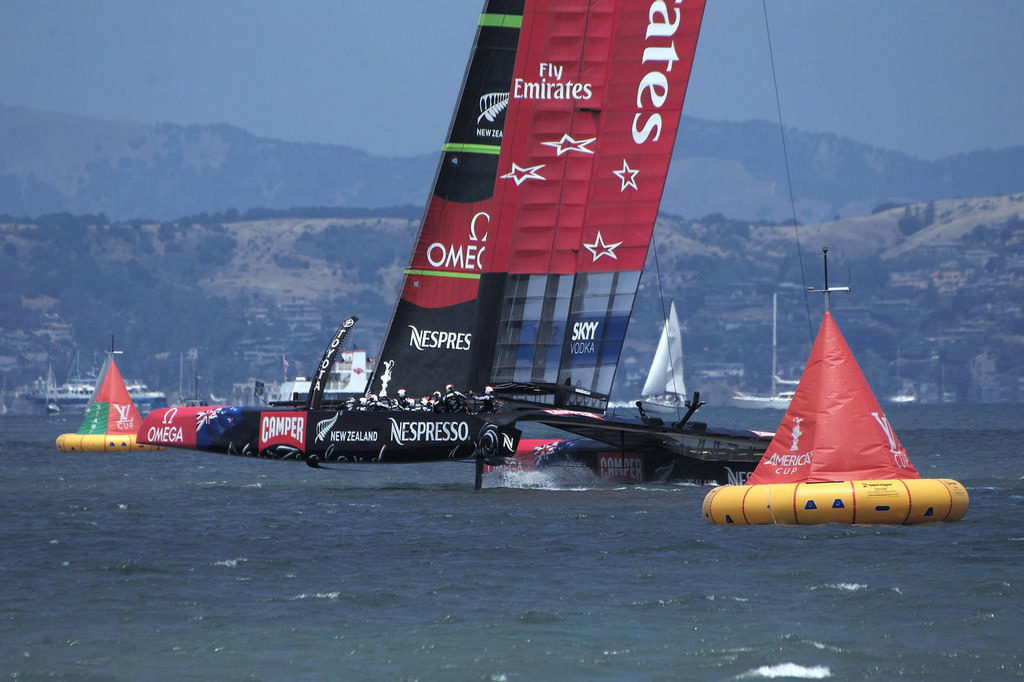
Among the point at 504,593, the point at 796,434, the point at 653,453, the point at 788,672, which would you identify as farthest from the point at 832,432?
the point at 653,453

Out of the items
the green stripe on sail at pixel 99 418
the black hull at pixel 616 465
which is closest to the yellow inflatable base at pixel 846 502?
the black hull at pixel 616 465

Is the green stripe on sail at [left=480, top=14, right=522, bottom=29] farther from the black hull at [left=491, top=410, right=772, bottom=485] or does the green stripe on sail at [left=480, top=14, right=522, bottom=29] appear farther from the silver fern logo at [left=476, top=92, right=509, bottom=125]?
the black hull at [left=491, top=410, right=772, bottom=485]

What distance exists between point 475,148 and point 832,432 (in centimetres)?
1083

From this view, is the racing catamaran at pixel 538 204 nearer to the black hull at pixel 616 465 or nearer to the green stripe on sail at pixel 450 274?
the green stripe on sail at pixel 450 274

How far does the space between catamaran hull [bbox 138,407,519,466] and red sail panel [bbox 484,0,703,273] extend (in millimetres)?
3653

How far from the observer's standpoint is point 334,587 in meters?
16.1

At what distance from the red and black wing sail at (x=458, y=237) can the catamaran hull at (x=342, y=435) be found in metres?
1.78

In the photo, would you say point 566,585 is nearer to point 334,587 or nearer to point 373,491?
point 334,587

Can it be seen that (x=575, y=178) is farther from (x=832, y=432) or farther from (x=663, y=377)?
(x=663, y=377)

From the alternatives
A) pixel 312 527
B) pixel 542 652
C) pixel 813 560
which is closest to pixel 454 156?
pixel 312 527

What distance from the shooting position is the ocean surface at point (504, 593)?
12.3 meters

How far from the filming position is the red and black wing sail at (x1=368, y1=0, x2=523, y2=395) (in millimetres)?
27031

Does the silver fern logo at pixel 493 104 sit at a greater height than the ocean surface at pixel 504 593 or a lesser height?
greater

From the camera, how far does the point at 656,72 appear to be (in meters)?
27.0
